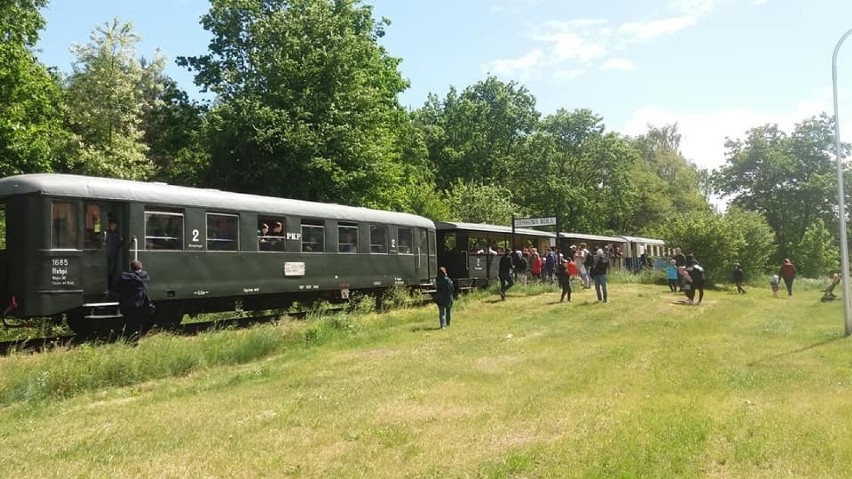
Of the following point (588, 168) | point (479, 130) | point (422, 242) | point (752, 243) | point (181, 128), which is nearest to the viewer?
point (422, 242)

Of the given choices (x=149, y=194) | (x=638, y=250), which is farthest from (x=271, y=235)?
(x=638, y=250)

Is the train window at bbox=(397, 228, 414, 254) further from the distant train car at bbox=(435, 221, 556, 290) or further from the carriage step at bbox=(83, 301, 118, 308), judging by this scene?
the carriage step at bbox=(83, 301, 118, 308)

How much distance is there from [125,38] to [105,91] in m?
5.09

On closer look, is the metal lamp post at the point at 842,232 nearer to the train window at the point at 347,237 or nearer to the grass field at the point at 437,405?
the grass field at the point at 437,405

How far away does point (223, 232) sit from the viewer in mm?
15508

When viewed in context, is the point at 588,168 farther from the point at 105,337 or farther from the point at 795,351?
the point at 105,337

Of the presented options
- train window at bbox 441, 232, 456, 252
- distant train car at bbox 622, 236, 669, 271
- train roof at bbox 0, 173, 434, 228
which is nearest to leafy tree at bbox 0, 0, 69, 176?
train roof at bbox 0, 173, 434, 228

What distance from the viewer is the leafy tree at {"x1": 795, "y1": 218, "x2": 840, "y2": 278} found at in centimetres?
5047

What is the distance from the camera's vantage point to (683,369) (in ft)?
33.1

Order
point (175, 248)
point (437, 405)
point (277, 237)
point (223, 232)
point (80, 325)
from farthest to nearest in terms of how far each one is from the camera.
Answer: point (277, 237)
point (223, 232)
point (175, 248)
point (80, 325)
point (437, 405)

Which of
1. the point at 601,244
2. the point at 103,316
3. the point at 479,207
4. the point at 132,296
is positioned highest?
the point at 479,207

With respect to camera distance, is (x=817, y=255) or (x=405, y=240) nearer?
(x=405, y=240)

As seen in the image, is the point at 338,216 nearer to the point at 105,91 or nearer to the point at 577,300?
the point at 577,300

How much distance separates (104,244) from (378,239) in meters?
9.40
